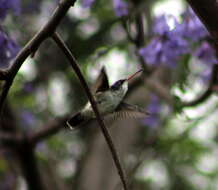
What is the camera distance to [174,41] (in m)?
2.21

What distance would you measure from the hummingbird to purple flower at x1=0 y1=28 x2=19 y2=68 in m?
0.51

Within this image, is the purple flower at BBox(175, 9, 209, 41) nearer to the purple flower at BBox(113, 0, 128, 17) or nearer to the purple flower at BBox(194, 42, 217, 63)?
the purple flower at BBox(194, 42, 217, 63)

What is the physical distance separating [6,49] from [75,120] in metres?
0.54

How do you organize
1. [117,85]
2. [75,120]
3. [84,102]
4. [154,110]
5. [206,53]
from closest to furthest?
[117,85] → [75,120] → [206,53] → [154,110] → [84,102]

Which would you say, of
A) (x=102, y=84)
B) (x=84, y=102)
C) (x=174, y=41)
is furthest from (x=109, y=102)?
(x=84, y=102)

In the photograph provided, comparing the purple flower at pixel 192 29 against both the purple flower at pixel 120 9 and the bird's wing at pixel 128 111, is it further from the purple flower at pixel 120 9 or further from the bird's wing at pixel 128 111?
the bird's wing at pixel 128 111

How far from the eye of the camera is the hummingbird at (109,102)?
1.53m

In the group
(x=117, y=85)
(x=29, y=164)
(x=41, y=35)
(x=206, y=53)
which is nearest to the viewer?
(x=41, y=35)

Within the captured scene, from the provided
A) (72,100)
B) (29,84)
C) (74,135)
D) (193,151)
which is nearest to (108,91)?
(29,84)

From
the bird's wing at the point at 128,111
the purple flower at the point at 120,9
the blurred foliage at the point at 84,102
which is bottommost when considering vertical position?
the blurred foliage at the point at 84,102

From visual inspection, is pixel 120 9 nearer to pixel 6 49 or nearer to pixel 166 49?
pixel 166 49

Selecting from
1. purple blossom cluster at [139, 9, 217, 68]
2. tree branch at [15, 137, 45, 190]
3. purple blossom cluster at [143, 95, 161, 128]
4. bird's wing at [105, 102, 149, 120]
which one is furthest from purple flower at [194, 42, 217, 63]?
tree branch at [15, 137, 45, 190]

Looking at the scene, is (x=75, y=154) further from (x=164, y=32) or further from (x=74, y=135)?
(x=164, y=32)

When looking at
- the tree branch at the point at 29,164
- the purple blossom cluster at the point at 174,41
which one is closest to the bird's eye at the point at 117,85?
the purple blossom cluster at the point at 174,41
